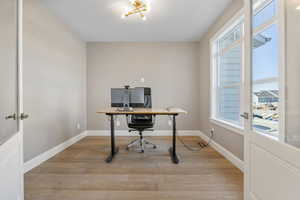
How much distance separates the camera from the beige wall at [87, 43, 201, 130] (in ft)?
15.2

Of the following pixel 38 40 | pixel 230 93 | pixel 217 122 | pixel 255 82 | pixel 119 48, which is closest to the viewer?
pixel 255 82

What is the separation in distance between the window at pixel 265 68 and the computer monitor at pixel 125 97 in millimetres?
1920

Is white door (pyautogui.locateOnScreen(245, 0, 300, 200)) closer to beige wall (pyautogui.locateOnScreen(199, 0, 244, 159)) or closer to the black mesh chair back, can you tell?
beige wall (pyautogui.locateOnScreen(199, 0, 244, 159))

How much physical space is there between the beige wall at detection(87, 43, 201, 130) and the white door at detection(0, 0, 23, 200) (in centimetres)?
318

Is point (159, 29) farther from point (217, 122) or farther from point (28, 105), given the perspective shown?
point (28, 105)

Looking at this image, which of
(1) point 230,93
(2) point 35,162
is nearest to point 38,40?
(2) point 35,162

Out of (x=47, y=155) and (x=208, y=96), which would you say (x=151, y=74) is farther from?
(x=47, y=155)

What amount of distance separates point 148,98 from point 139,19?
5.22 ft

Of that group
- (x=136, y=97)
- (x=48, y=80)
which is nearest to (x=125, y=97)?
→ (x=136, y=97)

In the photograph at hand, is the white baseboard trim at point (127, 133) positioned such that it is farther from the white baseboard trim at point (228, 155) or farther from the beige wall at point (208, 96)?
the white baseboard trim at point (228, 155)

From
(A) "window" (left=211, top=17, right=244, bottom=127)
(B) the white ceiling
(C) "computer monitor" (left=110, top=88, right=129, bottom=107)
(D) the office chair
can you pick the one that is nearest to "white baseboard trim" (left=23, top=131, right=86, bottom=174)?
(D) the office chair

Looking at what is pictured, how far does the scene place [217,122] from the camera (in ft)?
11.0

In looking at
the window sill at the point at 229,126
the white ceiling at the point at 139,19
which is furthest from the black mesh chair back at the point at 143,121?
the white ceiling at the point at 139,19

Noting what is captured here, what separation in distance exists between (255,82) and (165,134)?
131 inches
